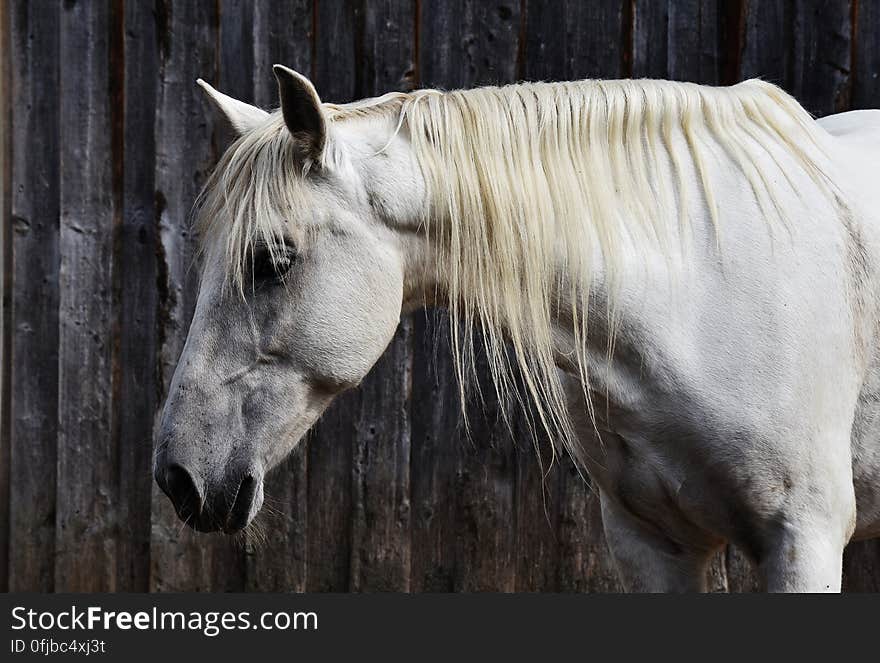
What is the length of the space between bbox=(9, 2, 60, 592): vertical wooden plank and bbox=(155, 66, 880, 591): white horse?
64.2 inches

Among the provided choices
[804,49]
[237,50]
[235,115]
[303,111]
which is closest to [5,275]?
[237,50]

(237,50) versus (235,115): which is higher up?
(237,50)

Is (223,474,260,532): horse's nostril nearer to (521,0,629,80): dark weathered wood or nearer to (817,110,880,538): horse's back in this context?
(817,110,880,538): horse's back

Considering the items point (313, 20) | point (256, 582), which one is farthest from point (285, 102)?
point (256, 582)

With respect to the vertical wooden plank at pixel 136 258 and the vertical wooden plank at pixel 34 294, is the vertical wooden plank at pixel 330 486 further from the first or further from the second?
the vertical wooden plank at pixel 34 294

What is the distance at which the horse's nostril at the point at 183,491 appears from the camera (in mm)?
1523

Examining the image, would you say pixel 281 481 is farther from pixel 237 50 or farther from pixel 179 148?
pixel 237 50

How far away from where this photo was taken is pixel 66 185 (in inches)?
117

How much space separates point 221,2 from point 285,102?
1.64m

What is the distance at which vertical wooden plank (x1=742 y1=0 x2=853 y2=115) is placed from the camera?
109 inches

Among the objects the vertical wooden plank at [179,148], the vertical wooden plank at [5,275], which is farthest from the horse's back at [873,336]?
the vertical wooden plank at [5,275]

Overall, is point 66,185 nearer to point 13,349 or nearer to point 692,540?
point 13,349

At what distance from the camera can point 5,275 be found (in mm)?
3047

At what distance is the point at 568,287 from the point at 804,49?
163cm
